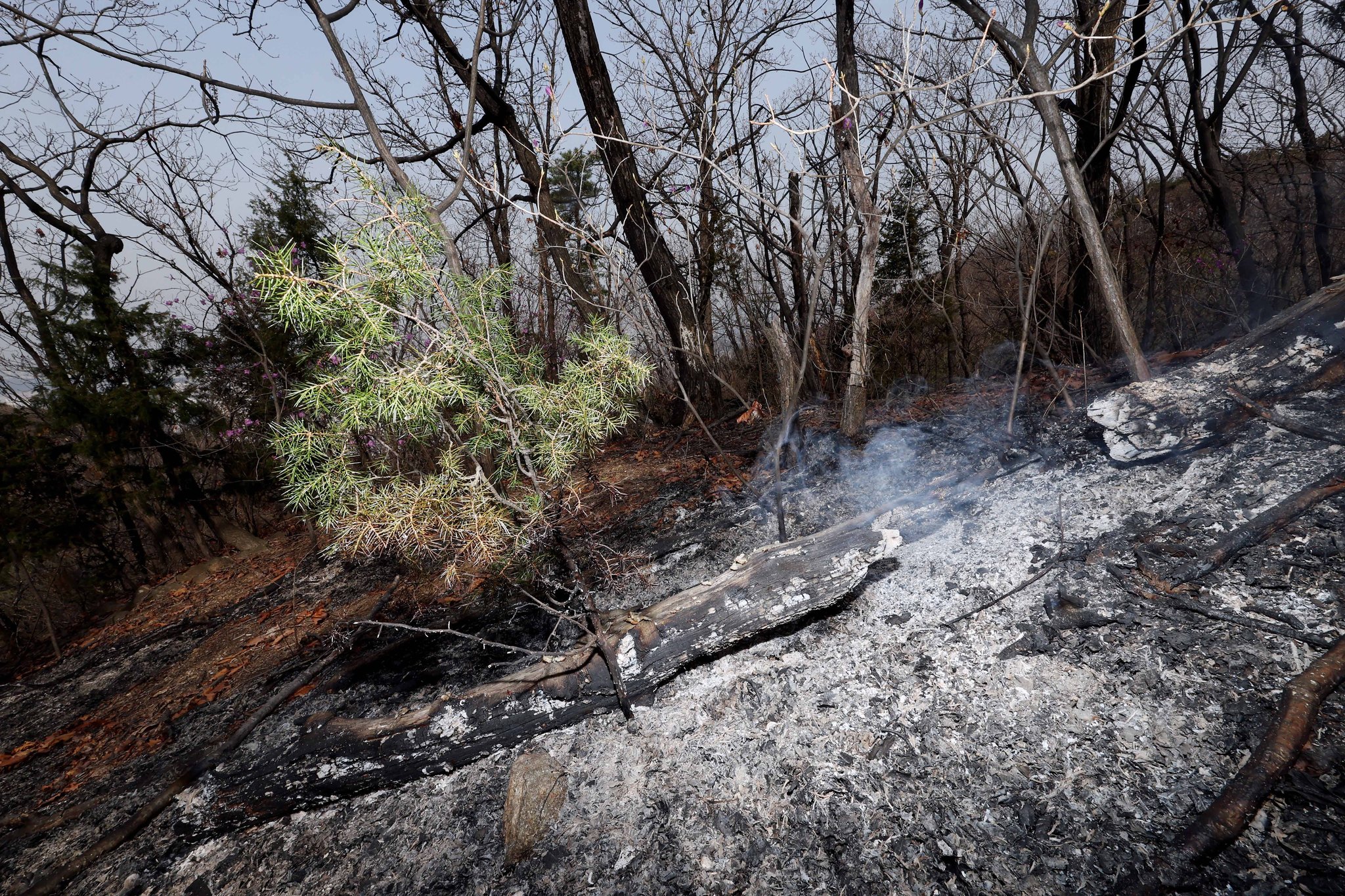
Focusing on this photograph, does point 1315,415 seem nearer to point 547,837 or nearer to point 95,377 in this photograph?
point 547,837

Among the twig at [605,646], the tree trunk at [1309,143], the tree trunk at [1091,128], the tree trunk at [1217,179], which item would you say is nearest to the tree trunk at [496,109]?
the twig at [605,646]

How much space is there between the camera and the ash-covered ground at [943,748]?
4.66 ft

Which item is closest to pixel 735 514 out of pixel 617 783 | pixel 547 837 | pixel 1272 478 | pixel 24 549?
pixel 617 783

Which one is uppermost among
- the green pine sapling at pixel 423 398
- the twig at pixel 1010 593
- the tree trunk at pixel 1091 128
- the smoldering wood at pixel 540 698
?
the tree trunk at pixel 1091 128

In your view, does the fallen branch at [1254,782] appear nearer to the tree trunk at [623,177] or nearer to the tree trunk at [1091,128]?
the tree trunk at [623,177]

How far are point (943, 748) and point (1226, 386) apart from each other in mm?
2987

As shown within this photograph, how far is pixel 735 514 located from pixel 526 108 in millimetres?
7421

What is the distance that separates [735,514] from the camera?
3.86 meters

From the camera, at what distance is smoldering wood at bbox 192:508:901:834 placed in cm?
215

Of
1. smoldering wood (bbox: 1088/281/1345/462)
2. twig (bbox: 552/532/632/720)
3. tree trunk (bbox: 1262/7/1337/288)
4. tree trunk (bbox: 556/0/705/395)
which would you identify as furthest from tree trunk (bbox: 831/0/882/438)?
Result: tree trunk (bbox: 1262/7/1337/288)

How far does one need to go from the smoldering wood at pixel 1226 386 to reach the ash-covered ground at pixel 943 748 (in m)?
0.12

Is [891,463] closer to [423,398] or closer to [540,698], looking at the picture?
[540,698]

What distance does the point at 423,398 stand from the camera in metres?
2.05

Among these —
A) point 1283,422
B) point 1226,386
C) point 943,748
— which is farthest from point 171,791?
point 1226,386
